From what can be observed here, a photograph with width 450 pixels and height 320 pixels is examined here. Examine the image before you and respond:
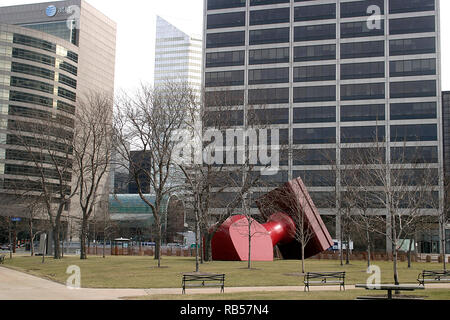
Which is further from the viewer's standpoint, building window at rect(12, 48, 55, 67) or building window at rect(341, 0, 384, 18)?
building window at rect(12, 48, 55, 67)

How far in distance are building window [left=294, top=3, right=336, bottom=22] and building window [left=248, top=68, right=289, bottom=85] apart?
835 centimetres

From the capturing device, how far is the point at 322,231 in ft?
133

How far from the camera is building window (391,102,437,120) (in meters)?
72.2

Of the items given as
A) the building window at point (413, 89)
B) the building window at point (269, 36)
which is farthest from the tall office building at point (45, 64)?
the building window at point (413, 89)

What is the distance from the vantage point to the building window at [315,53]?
7706 cm

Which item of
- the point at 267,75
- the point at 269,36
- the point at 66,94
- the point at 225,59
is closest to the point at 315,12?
the point at 269,36

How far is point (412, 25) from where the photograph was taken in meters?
74.1

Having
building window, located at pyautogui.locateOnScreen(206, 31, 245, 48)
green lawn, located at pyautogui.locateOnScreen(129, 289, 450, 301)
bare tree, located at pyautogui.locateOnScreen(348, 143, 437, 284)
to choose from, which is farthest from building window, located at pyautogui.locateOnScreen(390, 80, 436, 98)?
green lawn, located at pyautogui.locateOnScreen(129, 289, 450, 301)

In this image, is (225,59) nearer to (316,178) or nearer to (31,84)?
(316,178)

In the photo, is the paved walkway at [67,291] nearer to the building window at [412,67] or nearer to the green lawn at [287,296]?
the green lawn at [287,296]

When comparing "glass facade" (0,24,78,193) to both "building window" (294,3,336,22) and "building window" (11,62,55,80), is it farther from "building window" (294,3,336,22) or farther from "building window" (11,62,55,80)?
Result: "building window" (294,3,336,22)
